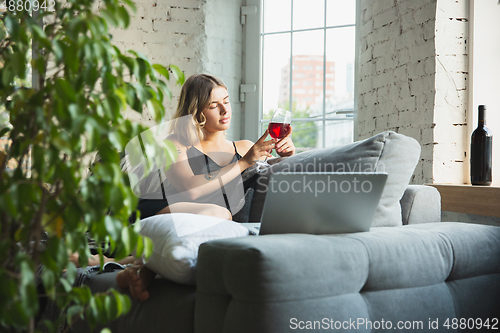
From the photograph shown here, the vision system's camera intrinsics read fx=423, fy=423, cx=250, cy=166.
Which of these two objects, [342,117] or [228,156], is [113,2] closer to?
[228,156]

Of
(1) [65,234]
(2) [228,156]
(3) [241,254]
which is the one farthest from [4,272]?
(2) [228,156]

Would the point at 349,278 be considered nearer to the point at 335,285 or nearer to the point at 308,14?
the point at 335,285

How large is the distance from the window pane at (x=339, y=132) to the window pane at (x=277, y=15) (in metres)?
0.84

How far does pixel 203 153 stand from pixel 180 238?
0.83 m

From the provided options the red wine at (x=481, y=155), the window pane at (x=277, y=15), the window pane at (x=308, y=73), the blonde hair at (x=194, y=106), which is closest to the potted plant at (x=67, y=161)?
the blonde hair at (x=194, y=106)

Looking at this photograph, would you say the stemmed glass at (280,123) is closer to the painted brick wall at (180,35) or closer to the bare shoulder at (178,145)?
the bare shoulder at (178,145)

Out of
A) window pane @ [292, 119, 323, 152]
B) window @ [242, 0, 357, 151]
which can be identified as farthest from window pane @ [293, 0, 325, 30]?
window pane @ [292, 119, 323, 152]

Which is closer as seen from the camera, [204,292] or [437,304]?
[204,292]

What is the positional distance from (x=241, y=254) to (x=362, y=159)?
0.63 metres

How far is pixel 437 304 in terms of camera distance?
1.07m

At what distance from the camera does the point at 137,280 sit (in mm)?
1080

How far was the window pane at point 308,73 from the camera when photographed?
3117mm
